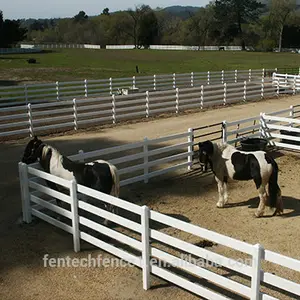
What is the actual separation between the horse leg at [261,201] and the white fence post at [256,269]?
3.70m

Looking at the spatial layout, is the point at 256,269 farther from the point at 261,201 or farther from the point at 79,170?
the point at 79,170

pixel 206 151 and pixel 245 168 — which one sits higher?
pixel 206 151

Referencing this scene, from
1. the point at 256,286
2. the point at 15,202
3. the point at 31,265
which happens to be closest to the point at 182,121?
the point at 15,202

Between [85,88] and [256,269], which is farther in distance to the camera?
[85,88]

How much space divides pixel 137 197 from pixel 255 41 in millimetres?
103459

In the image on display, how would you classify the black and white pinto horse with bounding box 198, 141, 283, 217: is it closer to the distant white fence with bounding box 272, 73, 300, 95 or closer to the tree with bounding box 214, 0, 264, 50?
the distant white fence with bounding box 272, 73, 300, 95

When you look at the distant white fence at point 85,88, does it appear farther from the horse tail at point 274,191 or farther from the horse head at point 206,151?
the horse tail at point 274,191

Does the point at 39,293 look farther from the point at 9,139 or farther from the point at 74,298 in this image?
the point at 9,139

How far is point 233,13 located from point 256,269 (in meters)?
110

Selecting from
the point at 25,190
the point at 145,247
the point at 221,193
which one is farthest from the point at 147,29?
the point at 145,247

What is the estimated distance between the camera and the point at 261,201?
329 inches

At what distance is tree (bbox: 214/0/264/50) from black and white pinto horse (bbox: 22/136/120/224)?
10353 cm

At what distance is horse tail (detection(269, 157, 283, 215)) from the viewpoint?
8.24 meters

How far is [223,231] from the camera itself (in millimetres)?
7789
